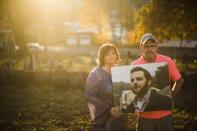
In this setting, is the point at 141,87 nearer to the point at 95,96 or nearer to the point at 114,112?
the point at 114,112

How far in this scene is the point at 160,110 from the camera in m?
2.85

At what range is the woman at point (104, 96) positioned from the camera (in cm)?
294

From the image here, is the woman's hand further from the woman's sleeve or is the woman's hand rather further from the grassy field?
the grassy field

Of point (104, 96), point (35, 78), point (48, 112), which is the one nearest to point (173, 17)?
point (35, 78)

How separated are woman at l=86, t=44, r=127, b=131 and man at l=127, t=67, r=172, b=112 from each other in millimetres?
332

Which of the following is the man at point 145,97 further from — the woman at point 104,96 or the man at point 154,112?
the woman at point 104,96

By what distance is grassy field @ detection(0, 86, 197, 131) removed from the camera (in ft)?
17.9

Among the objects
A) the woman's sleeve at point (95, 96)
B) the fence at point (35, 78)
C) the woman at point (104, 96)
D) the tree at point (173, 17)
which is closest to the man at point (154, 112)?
the woman at point (104, 96)

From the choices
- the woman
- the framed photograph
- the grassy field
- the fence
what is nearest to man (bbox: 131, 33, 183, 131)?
the framed photograph

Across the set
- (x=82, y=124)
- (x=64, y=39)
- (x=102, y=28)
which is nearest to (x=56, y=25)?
(x=64, y=39)

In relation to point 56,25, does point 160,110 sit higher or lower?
lower

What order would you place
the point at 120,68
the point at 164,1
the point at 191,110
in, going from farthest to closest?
the point at 164,1, the point at 191,110, the point at 120,68

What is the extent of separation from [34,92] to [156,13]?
48.1 ft

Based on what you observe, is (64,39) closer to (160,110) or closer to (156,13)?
(156,13)
